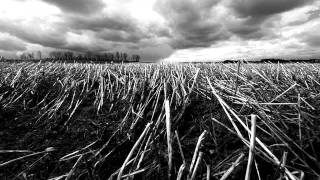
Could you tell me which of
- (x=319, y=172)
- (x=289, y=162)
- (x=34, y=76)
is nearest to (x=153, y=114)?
(x=289, y=162)

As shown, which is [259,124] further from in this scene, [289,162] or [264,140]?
[289,162]

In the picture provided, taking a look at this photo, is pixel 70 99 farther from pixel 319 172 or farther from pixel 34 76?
pixel 319 172

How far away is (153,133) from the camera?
2646mm

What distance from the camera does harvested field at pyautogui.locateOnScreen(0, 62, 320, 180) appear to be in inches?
90.0

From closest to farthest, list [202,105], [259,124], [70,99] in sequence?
1. [259,124]
2. [202,105]
3. [70,99]

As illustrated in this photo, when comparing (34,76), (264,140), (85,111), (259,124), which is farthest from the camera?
(34,76)

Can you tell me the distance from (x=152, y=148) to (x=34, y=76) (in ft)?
12.2

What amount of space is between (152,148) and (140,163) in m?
0.21

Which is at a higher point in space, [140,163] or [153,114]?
[153,114]

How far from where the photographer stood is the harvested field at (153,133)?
90.0 inches

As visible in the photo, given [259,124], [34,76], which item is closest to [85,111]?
[34,76]

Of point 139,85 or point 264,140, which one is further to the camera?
point 139,85

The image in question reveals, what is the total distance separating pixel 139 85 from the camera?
446 centimetres

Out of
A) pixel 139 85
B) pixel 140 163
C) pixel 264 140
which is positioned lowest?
pixel 140 163
